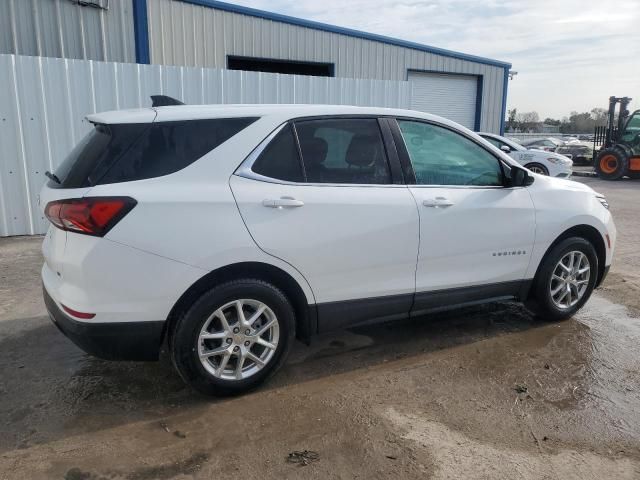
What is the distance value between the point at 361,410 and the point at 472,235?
1.53m

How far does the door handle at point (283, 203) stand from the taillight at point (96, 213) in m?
0.74

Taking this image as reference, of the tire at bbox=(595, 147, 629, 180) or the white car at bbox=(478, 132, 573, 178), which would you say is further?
the tire at bbox=(595, 147, 629, 180)

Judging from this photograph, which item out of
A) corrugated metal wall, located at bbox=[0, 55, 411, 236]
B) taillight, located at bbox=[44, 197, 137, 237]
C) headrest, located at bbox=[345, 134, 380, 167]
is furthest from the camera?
corrugated metal wall, located at bbox=[0, 55, 411, 236]

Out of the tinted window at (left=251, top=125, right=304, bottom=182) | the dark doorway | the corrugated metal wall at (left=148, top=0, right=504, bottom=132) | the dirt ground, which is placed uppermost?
the corrugated metal wall at (left=148, top=0, right=504, bottom=132)

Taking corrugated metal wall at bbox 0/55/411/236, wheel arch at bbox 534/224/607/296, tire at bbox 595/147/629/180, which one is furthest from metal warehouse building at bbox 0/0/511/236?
wheel arch at bbox 534/224/607/296

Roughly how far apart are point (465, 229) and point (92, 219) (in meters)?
2.48

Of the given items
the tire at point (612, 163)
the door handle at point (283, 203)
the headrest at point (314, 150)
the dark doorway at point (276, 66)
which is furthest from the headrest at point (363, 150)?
the tire at point (612, 163)

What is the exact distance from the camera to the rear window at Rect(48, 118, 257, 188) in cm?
296

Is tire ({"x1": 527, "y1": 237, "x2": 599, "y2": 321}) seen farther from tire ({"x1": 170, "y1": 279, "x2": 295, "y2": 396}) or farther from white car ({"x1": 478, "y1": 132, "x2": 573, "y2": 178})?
white car ({"x1": 478, "y1": 132, "x2": 573, "y2": 178})

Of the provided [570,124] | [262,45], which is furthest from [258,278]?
[570,124]

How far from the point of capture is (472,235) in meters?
3.93

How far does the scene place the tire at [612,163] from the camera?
1828 centimetres

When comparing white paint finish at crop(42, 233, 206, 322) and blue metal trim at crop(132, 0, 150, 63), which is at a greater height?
blue metal trim at crop(132, 0, 150, 63)

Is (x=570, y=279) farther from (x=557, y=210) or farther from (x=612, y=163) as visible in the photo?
(x=612, y=163)
